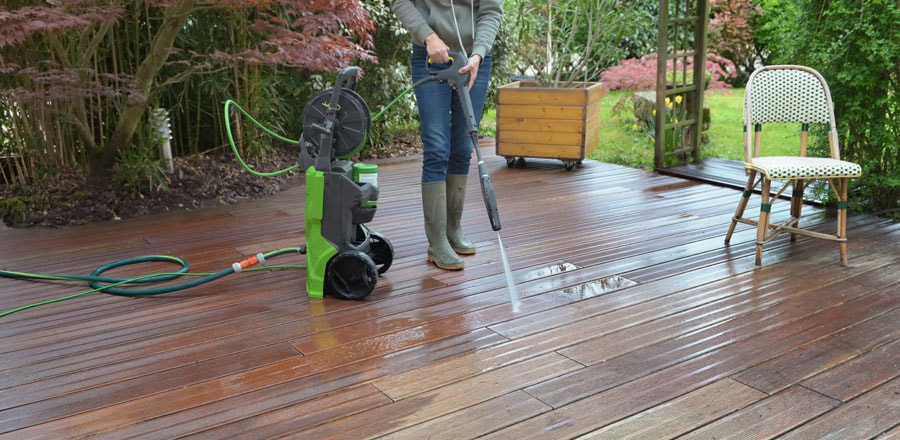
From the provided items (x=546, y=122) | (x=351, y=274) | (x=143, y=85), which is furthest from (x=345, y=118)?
(x=546, y=122)

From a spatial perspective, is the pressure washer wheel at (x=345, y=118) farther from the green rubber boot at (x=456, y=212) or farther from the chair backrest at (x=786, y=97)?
the chair backrest at (x=786, y=97)

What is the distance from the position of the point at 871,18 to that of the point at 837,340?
192 cm

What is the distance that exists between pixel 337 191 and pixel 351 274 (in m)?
0.29

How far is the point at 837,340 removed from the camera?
217cm

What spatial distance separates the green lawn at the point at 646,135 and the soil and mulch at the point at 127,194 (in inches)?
93.1

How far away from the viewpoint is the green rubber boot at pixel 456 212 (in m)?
2.93

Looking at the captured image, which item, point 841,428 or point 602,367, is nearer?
point 841,428

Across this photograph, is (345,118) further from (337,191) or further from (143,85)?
(143,85)

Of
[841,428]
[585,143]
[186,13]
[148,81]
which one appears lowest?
[841,428]

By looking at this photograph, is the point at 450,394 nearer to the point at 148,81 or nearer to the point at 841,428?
the point at 841,428

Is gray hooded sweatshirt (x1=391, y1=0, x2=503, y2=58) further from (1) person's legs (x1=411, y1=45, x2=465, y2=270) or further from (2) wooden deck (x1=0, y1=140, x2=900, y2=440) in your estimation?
(2) wooden deck (x1=0, y1=140, x2=900, y2=440)

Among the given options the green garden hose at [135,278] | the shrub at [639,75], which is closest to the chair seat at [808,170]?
the green garden hose at [135,278]

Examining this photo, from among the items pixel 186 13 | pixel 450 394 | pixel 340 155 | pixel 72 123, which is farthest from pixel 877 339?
pixel 72 123

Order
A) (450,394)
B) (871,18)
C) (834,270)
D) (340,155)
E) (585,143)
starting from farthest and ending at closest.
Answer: (585,143) → (871,18) → (834,270) → (340,155) → (450,394)
